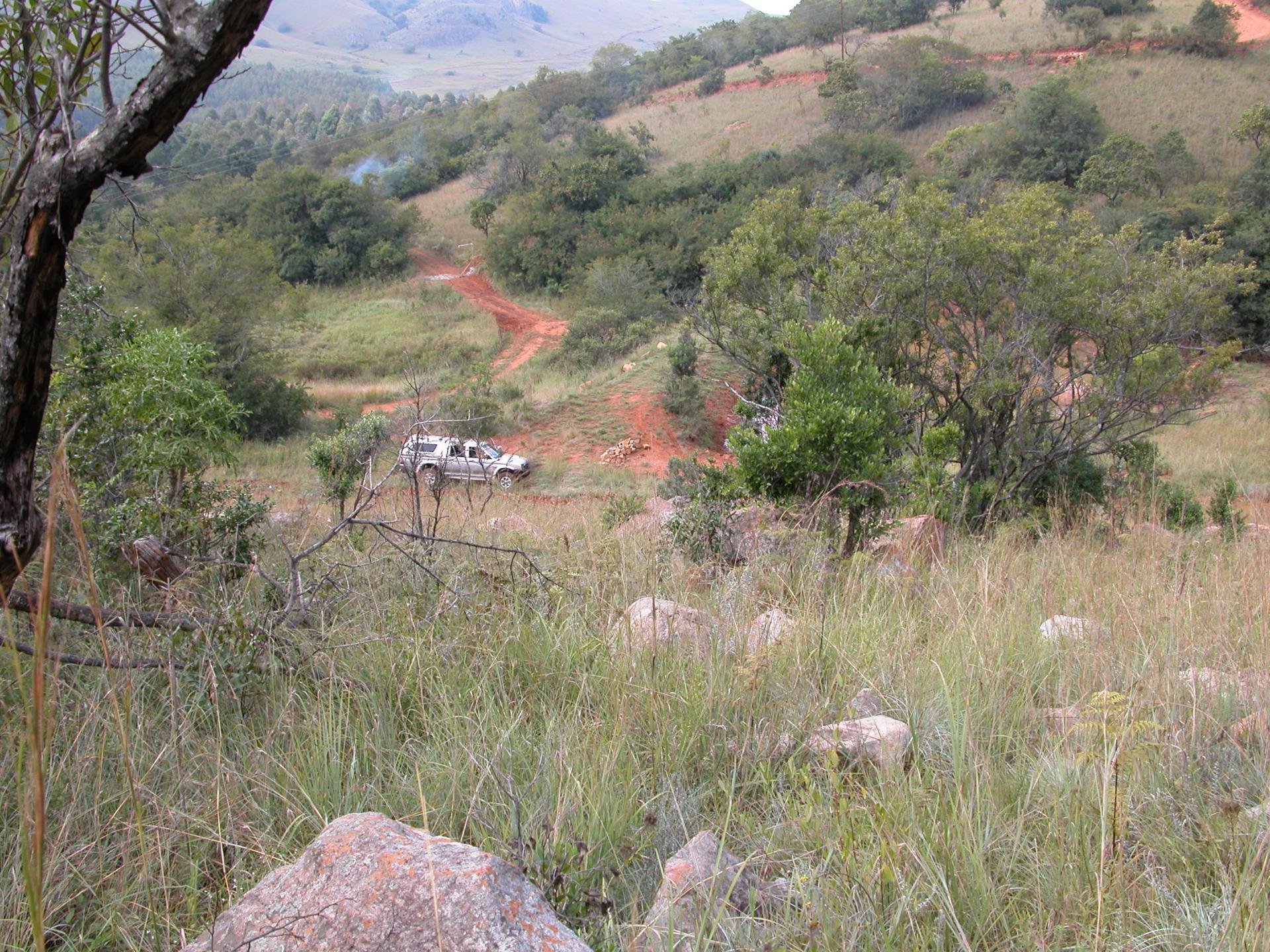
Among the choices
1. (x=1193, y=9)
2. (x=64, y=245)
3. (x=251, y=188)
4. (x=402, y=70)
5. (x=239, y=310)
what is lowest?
(x=239, y=310)

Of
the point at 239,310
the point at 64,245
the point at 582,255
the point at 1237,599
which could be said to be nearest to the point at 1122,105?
the point at 582,255

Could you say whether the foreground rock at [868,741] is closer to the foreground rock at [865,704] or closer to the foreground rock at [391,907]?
the foreground rock at [865,704]

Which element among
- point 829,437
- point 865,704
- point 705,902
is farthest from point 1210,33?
point 705,902

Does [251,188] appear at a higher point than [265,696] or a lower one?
higher

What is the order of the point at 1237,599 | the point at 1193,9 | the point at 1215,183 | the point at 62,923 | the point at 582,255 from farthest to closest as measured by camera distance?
the point at 1193,9 → the point at 582,255 → the point at 1215,183 → the point at 1237,599 → the point at 62,923

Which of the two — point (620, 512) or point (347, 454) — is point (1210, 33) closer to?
point (620, 512)

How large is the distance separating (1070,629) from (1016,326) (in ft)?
24.6

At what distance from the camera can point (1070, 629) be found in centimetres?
276

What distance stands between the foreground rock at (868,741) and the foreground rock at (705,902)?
1.32ft

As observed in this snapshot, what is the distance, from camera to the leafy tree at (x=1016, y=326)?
362 inches

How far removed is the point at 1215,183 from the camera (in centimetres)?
2684

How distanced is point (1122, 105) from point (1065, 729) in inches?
1560

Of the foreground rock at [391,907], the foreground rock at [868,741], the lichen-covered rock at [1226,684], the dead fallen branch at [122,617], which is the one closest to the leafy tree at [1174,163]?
the lichen-covered rock at [1226,684]

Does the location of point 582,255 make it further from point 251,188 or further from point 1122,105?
point 1122,105
